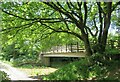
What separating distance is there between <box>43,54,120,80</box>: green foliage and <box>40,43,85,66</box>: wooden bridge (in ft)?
10.7

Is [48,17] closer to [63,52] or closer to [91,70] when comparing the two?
[91,70]

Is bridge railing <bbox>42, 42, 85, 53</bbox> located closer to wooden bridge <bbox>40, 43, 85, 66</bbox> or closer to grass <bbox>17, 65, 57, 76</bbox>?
wooden bridge <bbox>40, 43, 85, 66</bbox>

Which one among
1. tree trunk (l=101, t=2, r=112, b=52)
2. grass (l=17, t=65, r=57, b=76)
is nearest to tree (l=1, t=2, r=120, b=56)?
tree trunk (l=101, t=2, r=112, b=52)

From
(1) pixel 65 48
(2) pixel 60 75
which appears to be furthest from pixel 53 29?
(1) pixel 65 48

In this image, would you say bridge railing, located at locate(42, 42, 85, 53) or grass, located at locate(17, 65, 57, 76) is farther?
bridge railing, located at locate(42, 42, 85, 53)

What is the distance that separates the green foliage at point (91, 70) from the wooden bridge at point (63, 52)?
326 cm

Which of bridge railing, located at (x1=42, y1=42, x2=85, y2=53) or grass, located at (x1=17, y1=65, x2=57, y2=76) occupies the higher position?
bridge railing, located at (x1=42, y1=42, x2=85, y2=53)

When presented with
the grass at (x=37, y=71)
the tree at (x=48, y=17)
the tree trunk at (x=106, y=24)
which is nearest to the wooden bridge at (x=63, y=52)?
the grass at (x=37, y=71)

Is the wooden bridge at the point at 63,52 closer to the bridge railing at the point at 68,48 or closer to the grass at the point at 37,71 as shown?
the bridge railing at the point at 68,48

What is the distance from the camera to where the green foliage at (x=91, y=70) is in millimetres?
4552

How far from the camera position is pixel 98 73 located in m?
4.62

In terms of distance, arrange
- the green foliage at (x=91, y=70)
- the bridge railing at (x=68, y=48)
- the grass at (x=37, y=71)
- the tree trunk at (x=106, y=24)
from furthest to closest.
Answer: the bridge railing at (x=68, y=48) < the grass at (x=37, y=71) < the tree trunk at (x=106, y=24) < the green foliage at (x=91, y=70)

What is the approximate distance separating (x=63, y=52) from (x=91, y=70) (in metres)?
4.53

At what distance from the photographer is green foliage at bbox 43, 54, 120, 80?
4.55m
